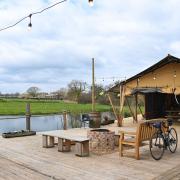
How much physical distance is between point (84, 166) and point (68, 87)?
34088mm

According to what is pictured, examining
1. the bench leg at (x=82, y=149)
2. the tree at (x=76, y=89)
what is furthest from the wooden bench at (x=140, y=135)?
the tree at (x=76, y=89)

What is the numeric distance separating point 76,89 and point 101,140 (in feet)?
97.4

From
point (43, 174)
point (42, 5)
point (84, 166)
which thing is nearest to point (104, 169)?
point (84, 166)

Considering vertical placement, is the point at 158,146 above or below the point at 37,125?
above

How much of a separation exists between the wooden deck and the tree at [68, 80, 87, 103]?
84.4 feet

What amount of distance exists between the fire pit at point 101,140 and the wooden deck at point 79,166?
0.26 meters

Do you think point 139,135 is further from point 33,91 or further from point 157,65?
point 33,91

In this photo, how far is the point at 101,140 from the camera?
24.6 feet

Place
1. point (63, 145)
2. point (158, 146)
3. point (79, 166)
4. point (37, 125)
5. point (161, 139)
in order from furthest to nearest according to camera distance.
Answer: point (37, 125)
point (63, 145)
point (161, 139)
point (158, 146)
point (79, 166)

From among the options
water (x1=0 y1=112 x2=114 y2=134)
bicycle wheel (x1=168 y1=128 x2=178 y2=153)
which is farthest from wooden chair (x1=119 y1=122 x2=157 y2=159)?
water (x1=0 y1=112 x2=114 y2=134)

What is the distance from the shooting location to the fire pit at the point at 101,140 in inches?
294

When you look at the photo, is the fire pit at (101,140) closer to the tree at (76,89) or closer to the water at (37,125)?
the water at (37,125)

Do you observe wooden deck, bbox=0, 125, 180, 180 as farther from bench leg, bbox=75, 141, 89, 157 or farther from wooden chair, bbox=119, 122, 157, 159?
wooden chair, bbox=119, 122, 157, 159

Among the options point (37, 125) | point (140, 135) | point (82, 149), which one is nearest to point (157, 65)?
point (37, 125)
